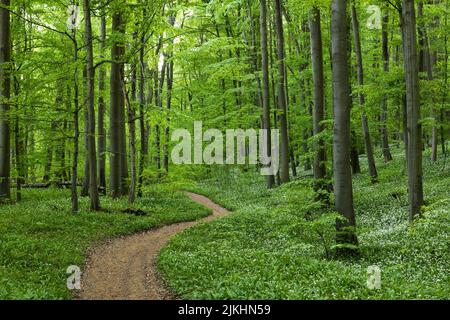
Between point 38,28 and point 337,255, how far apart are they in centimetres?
2802

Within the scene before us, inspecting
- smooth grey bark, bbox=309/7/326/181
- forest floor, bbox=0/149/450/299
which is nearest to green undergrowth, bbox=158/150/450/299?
forest floor, bbox=0/149/450/299

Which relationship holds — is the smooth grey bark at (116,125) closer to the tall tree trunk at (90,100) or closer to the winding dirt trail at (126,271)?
the tall tree trunk at (90,100)

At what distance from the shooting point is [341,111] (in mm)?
11484

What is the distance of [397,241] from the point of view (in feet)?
41.3

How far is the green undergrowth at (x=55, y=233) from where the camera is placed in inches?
373

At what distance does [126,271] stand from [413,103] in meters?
10.7

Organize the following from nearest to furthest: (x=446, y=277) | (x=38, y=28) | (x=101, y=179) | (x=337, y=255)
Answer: (x=446, y=277) < (x=337, y=255) < (x=101, y=179) < (x=38, y=28)

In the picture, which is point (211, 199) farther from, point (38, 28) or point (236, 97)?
point (38, 28)

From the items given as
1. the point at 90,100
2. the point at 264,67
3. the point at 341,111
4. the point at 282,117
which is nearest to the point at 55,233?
the point at 90,100

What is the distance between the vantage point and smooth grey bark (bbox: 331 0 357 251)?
451 inches

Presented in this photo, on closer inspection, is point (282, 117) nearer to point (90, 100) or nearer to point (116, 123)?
point (116, 123)

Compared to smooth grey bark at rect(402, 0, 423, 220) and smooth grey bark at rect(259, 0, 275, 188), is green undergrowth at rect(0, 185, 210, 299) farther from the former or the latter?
smooth grey bark at rect(402, 0, 423, 220)
